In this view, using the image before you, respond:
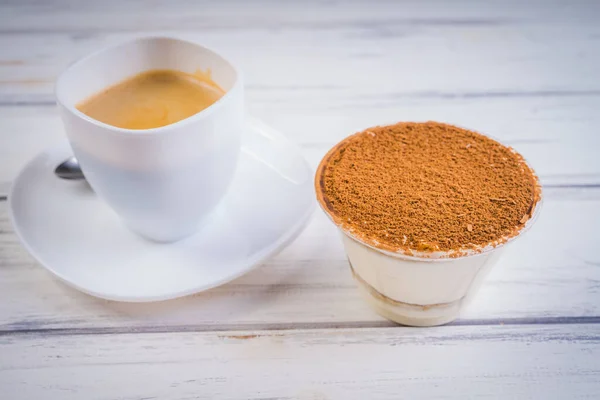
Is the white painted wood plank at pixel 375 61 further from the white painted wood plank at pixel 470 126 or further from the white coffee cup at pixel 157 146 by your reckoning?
the white coffee cup at pixel 157 146

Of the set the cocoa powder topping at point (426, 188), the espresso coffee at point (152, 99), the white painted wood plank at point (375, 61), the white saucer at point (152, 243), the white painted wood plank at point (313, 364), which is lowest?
the white painted wood plank at point (313, 364)

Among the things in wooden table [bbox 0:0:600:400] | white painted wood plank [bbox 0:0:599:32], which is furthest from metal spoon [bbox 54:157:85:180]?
white painted wood plank [bbox 0:0:599:32]

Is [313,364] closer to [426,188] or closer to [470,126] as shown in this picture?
[426,188]

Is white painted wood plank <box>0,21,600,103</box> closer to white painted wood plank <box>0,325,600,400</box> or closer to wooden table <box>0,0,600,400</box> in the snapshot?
wooden table <box>0,0,600,400</box>

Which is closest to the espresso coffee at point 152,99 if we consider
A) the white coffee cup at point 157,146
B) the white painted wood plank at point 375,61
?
the white coffee cup at point 157,146

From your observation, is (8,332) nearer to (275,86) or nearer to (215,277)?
(215,277)

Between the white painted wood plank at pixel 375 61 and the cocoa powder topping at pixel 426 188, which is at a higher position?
the cocoa powder topping at pixel 426 188

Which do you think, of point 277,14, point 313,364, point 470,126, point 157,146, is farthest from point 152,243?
point 277,14

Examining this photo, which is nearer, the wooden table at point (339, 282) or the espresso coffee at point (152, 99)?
the wooden table at point (339, 282)
